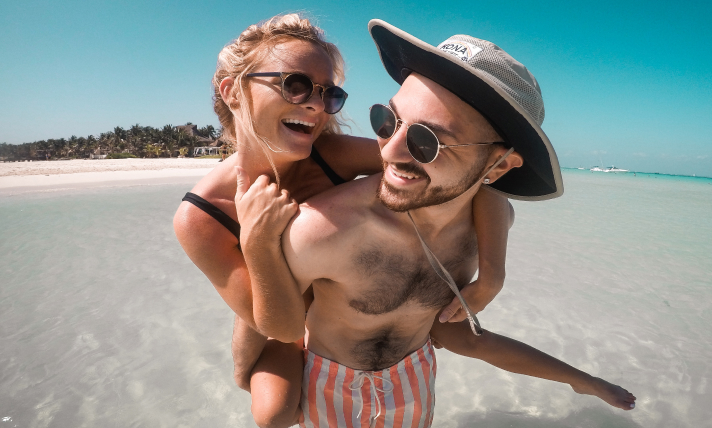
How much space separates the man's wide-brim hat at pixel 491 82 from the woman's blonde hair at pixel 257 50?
1.57 feet

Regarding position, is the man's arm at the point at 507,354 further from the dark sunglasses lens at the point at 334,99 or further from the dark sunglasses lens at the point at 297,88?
the dark sunglasses lens at the point at 297,88

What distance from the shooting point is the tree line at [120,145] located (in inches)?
1734

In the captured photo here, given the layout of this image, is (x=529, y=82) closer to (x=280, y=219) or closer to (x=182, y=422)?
(x=280, y=219)

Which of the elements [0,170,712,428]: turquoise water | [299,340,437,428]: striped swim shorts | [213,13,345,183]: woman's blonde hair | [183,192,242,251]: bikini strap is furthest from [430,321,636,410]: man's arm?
[213,13,345,183]: woman's blonde hair

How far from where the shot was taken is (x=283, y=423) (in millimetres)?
1912

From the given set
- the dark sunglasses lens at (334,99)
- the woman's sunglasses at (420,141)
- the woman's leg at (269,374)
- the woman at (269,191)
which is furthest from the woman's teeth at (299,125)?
the woman's leg at (269,374)

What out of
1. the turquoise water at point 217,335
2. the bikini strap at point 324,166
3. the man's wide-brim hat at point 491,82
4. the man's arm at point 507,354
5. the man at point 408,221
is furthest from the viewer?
the turquoise water at point 217,335

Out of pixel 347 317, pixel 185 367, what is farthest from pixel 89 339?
pixel 347 317

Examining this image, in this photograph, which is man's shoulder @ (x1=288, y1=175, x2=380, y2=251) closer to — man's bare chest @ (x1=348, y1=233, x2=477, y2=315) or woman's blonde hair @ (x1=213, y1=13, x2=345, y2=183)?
man's bare chest @ (x1=348, y1=233, x2=477, y2=315)

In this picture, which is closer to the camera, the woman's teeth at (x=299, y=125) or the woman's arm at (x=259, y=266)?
the woman's arm at (x=259, y=266)

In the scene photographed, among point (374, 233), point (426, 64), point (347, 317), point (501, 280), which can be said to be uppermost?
point (426, 64)

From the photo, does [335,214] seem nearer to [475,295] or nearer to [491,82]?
[491,82]

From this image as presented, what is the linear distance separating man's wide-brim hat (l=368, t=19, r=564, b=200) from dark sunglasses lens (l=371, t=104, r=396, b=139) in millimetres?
206

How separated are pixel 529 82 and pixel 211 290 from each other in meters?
4.50
